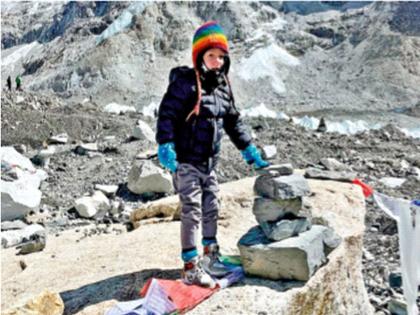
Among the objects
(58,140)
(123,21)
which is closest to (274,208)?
(58,140)

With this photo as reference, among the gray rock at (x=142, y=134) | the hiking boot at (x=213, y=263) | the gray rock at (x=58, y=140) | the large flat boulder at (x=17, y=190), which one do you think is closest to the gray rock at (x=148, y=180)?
the large flat boulder at (x=17, y=190)

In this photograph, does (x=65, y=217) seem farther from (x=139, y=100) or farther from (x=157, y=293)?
(x=139, y=100)

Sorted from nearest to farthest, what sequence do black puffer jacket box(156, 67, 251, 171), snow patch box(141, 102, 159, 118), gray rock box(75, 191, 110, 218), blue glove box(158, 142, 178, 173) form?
blue glove box(158, 142, 178, 173) → black puffer jacket box(156, 67, 251, 171) → gray rock box(75, 191, 110, 218) → snow patch box(141, 102, 159, 118)

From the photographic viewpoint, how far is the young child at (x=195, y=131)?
3785 mm

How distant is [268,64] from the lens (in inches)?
1576

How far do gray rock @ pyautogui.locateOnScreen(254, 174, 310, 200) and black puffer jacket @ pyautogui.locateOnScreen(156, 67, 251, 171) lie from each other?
436 millimetres

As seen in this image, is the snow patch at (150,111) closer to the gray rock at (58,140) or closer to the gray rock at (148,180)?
the gray rock at (58,140)

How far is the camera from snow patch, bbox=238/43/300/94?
124 feet

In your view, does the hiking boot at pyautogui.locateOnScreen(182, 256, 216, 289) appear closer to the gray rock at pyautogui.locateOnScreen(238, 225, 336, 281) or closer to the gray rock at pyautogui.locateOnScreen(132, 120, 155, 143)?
the gray rock at pyautogui.locateOnScreen(238, 225, 336, 281)

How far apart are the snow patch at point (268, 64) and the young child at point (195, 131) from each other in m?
32.8

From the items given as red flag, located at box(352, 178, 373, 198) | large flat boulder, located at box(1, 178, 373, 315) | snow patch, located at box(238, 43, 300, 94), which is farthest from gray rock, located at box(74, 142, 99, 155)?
snow patch, located at box(238, 43, 300, 94)

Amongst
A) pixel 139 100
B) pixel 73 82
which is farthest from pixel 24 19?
pixel 139 100

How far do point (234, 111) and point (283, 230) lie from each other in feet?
3.50

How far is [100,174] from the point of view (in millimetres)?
11758
